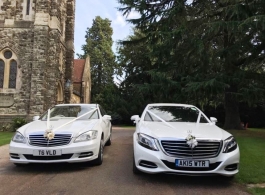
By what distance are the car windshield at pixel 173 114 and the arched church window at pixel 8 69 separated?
17.8m

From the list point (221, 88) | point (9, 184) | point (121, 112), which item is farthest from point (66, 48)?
point (9, 184)

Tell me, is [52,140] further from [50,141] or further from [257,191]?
[257,191]

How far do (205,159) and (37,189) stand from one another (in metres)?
2.99

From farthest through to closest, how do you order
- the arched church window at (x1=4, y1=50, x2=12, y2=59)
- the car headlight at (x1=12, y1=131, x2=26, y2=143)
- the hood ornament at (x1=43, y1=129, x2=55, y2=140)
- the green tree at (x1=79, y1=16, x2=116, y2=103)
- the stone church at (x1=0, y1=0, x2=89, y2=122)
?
the green tree at (x1=79, y1=16, x2=116, y2=103) < the arched church window at (x1=4, y1=50, x2=12, y2=59) < the stone church at (x1=0, y1=0, x2=89, y2=122) < the car headlight at (x1=12, y1=131, x2=26, y2=143) < the hood ornament at (x1=43, y1=129, x2=55, y2=140)

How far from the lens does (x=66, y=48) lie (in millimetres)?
27000

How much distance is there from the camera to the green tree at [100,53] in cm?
4719

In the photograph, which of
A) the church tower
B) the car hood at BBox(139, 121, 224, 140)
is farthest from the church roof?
the car hood at BBox(139, 121, 224, 140)

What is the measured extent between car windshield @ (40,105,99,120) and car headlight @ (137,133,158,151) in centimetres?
253

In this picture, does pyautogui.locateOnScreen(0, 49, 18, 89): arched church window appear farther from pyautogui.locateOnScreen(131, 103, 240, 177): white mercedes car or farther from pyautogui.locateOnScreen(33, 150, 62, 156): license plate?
pyautogui.locateOnScreen(131, 103, 240, 177): white mercedes car

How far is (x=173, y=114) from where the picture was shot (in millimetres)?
6926

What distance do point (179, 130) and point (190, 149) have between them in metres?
0.58

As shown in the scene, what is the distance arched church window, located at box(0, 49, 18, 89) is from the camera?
867 inches

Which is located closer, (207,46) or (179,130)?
(179,130)

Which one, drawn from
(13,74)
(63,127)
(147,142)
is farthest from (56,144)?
(13,74)
